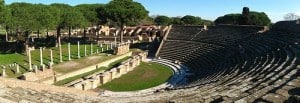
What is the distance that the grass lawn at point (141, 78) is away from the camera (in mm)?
30906

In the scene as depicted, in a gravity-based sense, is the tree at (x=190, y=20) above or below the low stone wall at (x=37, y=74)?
above

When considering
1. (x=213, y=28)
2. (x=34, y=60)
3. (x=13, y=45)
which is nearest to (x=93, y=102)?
(x=34, y=60)

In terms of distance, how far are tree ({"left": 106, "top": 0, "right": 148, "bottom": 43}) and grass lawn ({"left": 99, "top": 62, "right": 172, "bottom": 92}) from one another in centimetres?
1609

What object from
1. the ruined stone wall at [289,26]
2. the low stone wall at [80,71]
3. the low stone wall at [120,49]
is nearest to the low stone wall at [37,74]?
the low stone wall at [80,71]

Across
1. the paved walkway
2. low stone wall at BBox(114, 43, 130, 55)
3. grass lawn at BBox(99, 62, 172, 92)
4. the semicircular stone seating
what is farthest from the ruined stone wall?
low stone wall at BBox(114, 43, 130, 55)

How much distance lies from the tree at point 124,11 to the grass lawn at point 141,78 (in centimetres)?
1609

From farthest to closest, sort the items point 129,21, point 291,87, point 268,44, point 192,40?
point 129,21
point 192,40
point 268,44
point 291,87

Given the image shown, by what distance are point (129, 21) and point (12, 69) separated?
25603 millimetres

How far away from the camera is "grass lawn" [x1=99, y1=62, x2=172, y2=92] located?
3091 centimetres

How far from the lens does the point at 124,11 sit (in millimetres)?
56031

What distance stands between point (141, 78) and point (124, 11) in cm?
2328

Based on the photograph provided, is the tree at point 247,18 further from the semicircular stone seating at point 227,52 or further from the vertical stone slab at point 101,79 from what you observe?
the vertical stone slab at point 101,79

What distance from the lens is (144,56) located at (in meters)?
46.3

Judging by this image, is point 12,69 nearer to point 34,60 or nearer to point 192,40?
point 34,60
